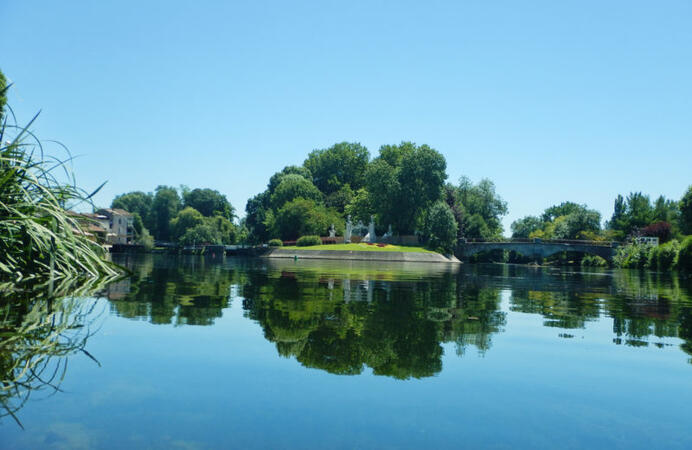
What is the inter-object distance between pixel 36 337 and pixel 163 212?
13589cm

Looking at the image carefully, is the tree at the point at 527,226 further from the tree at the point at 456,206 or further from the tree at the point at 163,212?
the tree at the point at 163,212

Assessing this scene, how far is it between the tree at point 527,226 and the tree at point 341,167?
183ft

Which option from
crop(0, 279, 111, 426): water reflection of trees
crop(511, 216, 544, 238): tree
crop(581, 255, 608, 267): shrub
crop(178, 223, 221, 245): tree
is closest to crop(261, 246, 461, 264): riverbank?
crop(581, 255, 608, 267): shrub

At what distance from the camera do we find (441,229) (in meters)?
83.9

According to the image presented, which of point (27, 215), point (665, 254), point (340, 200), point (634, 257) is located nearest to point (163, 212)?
point (340, 200)

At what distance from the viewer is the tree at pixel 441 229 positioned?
8388 cm

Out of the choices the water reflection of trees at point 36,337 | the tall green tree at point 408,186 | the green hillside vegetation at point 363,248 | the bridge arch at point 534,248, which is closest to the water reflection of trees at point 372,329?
the water reflection of trees at point 36,337

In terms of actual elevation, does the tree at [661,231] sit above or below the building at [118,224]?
below

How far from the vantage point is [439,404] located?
454cm

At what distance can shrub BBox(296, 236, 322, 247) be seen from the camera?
3374 inches

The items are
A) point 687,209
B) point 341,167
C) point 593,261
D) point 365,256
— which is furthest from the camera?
point 341,167

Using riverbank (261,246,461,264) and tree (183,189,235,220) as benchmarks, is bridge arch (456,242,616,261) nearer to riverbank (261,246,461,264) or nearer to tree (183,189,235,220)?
riverbank (261,246,461,264)

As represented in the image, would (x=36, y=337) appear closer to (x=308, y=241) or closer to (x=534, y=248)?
(x=308, y=241)

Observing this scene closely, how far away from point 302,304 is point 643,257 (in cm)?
7002
